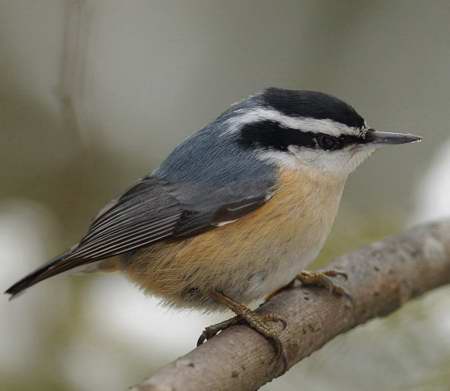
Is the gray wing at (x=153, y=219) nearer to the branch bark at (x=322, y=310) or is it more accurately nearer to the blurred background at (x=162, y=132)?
the blurred background at (x=162, y=132)

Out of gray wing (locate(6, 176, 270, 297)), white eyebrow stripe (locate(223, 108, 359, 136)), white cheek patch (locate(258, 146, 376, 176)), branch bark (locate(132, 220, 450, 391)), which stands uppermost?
white eyebrow stripe (locate(223, 108, 359, 136))

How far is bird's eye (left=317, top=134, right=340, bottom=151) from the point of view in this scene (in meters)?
3.26

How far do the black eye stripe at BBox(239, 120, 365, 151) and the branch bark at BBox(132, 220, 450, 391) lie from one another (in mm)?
572

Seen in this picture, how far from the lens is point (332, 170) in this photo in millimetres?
3303

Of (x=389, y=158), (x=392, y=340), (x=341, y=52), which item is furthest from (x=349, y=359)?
(x=341, y=52)

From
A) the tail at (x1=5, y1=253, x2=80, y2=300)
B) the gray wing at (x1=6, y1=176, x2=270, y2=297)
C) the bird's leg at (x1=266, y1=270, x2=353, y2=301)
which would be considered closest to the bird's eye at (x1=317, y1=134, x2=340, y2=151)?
the gray wing at (x1=6, y1=176, x2=270, y2=297)

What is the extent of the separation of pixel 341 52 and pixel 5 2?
2259 millimetres

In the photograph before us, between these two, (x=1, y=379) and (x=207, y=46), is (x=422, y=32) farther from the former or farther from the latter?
(x=1, y=379)

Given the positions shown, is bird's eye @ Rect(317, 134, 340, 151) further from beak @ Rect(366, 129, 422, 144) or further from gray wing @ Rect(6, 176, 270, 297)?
gray wing @ Rect(6, 176, 270, 297)

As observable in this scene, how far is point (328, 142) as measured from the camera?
129 inches

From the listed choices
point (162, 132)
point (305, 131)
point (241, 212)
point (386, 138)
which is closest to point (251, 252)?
point (241, 212)

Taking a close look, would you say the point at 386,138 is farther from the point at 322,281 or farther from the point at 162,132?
the point at 162,132

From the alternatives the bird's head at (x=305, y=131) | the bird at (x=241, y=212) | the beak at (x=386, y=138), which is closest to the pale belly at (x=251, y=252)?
the bird at (x=241, y=212)

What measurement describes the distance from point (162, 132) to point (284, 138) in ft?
7.14
